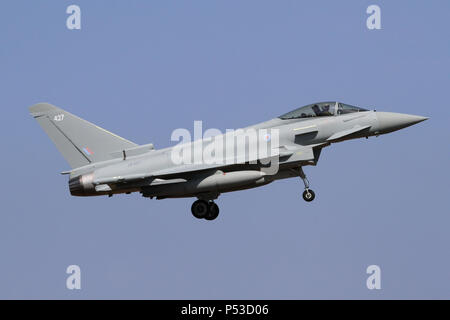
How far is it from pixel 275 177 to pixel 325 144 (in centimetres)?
193

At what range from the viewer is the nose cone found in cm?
2422

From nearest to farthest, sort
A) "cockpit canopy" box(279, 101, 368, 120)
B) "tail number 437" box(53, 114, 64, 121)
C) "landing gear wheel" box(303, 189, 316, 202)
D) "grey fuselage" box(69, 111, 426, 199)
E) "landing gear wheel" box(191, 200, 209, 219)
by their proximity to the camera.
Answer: "grey fuselage" box(69, 111, 426, 199) → "landing gear wheel" box(303, 189, 316, 202) → "cockpit canopy" box(279, 101, 368, 120) → "landing gear wheel" box(191, 200, 209, 219) → "tail number 437" box(53, 114, 64, 121)

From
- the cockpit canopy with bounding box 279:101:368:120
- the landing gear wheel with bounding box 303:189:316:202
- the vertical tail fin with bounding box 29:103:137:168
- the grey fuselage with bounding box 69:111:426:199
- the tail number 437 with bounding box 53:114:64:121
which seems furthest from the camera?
the tail number 437 with bounding box 53:114:64:121

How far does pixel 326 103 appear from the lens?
80.9 feet

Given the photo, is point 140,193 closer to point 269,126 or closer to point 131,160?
point 131,160

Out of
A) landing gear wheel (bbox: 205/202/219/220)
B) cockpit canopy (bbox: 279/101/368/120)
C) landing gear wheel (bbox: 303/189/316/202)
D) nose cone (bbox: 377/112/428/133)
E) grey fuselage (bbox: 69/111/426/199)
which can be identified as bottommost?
landing gear wheel (bbox: 205/202/219/220)

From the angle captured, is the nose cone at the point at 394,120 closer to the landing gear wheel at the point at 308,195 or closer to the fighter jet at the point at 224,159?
the fighter jet at the point at 224,159

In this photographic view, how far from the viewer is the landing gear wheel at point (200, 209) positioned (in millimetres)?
24969

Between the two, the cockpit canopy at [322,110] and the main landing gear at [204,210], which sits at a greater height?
the cockpit canopy at [322,110]

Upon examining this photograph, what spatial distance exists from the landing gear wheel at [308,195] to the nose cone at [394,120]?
294cm

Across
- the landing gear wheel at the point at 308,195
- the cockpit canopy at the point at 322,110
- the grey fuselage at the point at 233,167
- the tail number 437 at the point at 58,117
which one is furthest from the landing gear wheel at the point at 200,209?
the tail number 437 at the point at 58,117

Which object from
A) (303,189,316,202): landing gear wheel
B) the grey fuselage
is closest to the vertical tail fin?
the grey fuselage

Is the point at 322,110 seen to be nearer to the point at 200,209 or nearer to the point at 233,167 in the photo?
the point at 233,167

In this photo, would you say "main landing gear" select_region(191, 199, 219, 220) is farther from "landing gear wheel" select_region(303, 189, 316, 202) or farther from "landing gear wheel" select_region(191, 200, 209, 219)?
"landing gear wheel" select_region(303, 189, 316, 202)
